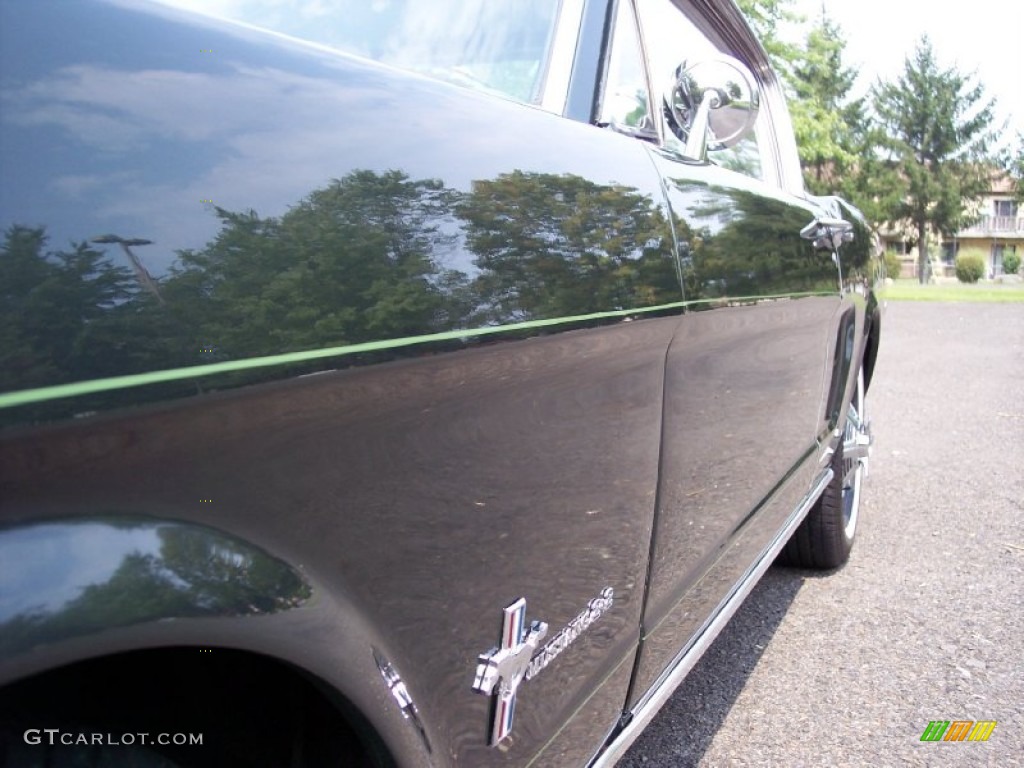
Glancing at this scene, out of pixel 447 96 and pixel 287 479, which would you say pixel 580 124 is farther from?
pixel 287 479

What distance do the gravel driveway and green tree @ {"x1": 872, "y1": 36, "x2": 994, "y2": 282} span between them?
5016 centimetres

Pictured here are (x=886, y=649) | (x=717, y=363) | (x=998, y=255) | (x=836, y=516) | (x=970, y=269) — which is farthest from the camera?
(x=998, y=255)

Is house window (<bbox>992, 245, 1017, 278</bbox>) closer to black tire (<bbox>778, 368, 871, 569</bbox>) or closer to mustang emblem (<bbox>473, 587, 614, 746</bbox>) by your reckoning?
black tire (<bbox>778, 368, 871, 569</bbox>)

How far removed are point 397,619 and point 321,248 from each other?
38 centimetres

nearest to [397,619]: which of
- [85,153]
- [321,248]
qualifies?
[321,248]

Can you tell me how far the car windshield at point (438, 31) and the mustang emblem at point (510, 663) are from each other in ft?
2.91

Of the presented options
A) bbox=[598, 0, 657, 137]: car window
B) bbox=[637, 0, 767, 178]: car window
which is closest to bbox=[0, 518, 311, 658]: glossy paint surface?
bbox=[598, 0, 657, 137]: car window

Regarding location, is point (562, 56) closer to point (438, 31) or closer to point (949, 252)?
point (438, 31)

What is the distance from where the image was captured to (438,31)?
1.54 metres

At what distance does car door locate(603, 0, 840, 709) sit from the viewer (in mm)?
1573

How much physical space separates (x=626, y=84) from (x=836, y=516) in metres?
2.24

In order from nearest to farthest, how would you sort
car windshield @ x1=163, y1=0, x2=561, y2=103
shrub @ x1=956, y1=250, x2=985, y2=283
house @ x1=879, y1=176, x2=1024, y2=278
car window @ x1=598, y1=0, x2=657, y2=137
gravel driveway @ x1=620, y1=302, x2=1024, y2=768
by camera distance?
car windshield @ x1=163, y1=0, x2=561, y2=103, car window @ x1=598, y1=0, x2=657, y2=137, gravel driveway @ x1=620, y1=302, x2=1024, y2=768, shrub @ x1=956, y1=250, x2=985, y2=283, house @ x1=879, y1=176, x2=1024, y2=278

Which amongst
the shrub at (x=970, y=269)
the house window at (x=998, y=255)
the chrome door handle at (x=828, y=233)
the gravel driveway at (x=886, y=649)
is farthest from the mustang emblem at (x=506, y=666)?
the house window at (x=998, y=255)

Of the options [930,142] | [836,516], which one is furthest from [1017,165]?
[836,516]
